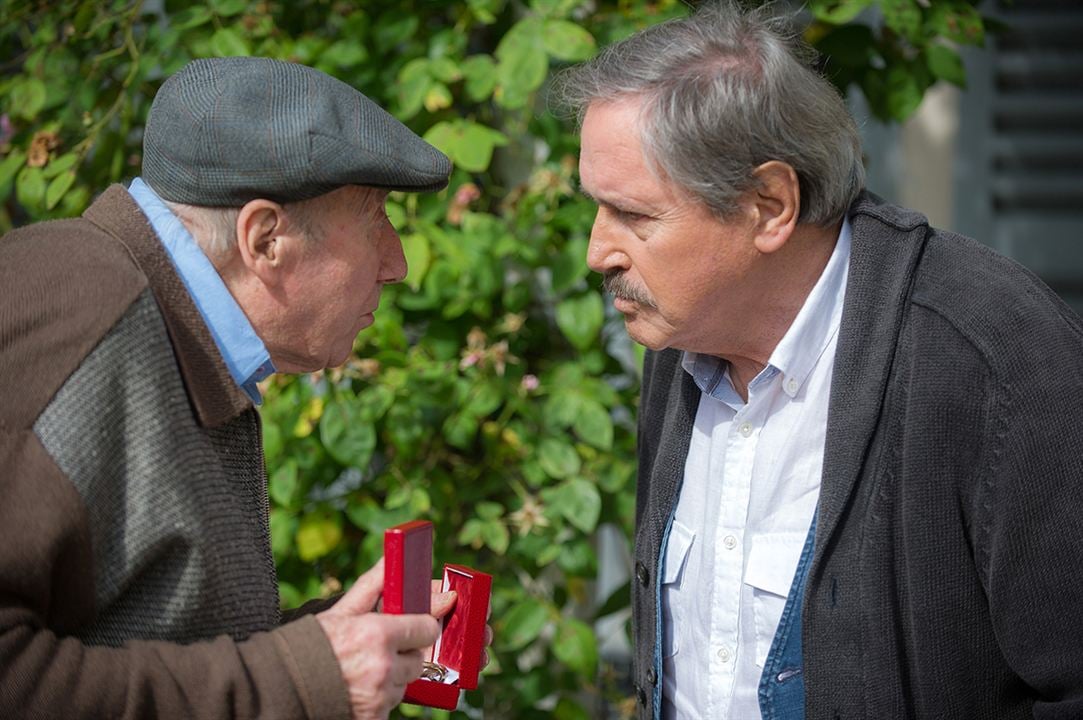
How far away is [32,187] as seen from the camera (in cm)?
263

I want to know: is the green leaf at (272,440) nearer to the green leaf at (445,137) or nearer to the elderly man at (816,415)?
the green leaf at (445,137)

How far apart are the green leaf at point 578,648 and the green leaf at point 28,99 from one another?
5.24 feet

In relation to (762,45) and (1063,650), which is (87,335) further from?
(1063,650)

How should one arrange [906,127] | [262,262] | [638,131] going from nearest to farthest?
[262,262], [638,131], [906,127]

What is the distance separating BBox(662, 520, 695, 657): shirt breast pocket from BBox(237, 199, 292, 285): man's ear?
2.67 ft

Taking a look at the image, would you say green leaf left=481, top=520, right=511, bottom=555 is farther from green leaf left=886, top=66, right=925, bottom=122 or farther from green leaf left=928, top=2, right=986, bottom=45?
green leaf left=928, top=2, right=986, bottom=45

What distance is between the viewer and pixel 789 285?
6.20 ft

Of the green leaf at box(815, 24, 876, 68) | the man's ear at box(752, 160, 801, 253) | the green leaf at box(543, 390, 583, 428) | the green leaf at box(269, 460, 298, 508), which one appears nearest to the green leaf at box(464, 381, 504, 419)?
the green leaf at box(543, 390, 583, 428)

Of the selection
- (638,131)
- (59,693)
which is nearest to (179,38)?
(638,131)

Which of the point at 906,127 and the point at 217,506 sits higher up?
the point at 217,506

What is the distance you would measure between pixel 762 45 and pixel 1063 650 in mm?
935

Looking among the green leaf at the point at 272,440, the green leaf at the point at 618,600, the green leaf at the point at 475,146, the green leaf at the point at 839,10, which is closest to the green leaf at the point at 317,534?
the green leaf at the point at 272,440

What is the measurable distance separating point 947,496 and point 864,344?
0.79 ft

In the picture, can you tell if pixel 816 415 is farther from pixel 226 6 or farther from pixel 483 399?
pixel 226 6
